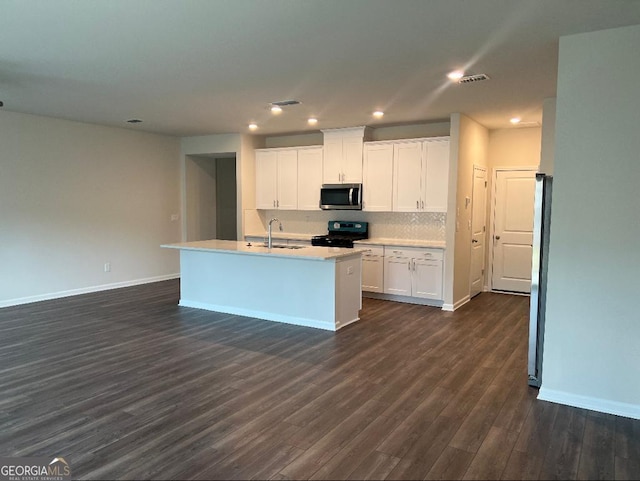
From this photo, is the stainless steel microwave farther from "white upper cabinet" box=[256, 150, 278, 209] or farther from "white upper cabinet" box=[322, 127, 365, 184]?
"white upper cabinet" box=[256, 150, 278, 209]

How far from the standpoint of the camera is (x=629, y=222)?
122 inches

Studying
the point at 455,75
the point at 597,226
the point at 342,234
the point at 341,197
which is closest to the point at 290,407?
the point at 597,226

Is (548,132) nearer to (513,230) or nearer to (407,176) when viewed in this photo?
(407,176)

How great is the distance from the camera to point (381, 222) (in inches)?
292

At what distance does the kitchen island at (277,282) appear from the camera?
17.1 ft

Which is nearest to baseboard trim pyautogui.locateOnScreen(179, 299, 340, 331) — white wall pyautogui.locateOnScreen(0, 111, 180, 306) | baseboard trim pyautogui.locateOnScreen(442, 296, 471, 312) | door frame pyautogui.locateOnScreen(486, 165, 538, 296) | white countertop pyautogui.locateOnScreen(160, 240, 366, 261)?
white countertop pyautogui.locateOnScreen(160, 240, 366, 261)

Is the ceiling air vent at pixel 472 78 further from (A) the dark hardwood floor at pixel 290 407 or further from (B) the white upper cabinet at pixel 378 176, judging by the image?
(A) the dark hardwood floor at pixel 290 407

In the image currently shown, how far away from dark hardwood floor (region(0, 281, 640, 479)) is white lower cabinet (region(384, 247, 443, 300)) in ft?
3.61

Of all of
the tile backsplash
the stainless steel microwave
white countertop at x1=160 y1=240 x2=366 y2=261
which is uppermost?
the stainless steel microwave

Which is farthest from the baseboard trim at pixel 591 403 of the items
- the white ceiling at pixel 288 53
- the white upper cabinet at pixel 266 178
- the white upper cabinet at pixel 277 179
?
the white upper cabinet at pixel 266 178

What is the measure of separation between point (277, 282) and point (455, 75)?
3.06 meters

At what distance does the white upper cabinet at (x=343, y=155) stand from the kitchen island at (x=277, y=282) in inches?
77.3

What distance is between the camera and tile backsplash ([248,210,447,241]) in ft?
23.0

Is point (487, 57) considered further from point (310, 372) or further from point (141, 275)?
point (141, 275)
